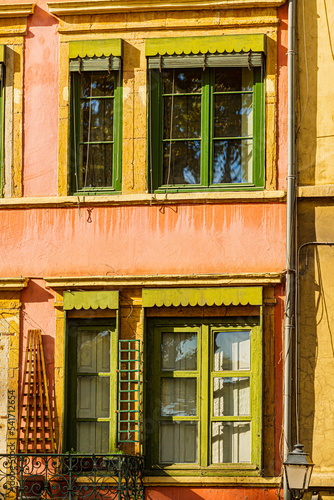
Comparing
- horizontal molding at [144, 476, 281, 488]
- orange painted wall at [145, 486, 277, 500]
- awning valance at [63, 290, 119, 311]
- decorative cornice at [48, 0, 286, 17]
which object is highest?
decorative cornice at [48, 0, 286, 17]

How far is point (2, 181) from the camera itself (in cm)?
1221

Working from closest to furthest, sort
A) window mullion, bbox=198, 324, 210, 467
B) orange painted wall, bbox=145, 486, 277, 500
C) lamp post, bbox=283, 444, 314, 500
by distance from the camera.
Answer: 1. lamp post, bbox=283, 444, 314, 500
2. orange painted wall, bbox=145, 486, 277, 500
3. window mullion, bbox=198, 324, 210, 467

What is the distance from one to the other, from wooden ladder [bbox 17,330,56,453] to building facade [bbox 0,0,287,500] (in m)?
0.02

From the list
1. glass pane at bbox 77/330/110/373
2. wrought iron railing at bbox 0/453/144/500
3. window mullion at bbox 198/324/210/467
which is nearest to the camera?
wrought iron railing at bbox 0/453/144/500

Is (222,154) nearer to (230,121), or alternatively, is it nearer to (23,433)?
(230,121)

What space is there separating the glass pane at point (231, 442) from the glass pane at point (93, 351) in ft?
4.74

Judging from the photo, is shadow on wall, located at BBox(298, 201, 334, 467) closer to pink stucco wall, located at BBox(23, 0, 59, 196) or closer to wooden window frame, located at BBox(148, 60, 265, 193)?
wooden window frame, located at BBox(148, 60, 265, 193)

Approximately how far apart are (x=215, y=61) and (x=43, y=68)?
6.70 feet

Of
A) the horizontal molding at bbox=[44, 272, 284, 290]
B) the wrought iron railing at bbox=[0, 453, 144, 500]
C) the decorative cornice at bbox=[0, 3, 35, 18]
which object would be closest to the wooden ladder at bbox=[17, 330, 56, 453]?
the wrought iron railing at bbox=[0, 453, 144, 500]

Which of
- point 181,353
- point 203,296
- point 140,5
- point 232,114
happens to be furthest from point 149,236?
point 140,5

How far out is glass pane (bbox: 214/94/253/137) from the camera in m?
12.0

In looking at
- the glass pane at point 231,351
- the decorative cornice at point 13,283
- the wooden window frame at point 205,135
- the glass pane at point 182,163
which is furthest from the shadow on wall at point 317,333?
the decorative cornice at point 13,283

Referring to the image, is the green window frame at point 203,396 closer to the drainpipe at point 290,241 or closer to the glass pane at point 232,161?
the drainpipe at point 290,241

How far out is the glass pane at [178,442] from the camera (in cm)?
1152
